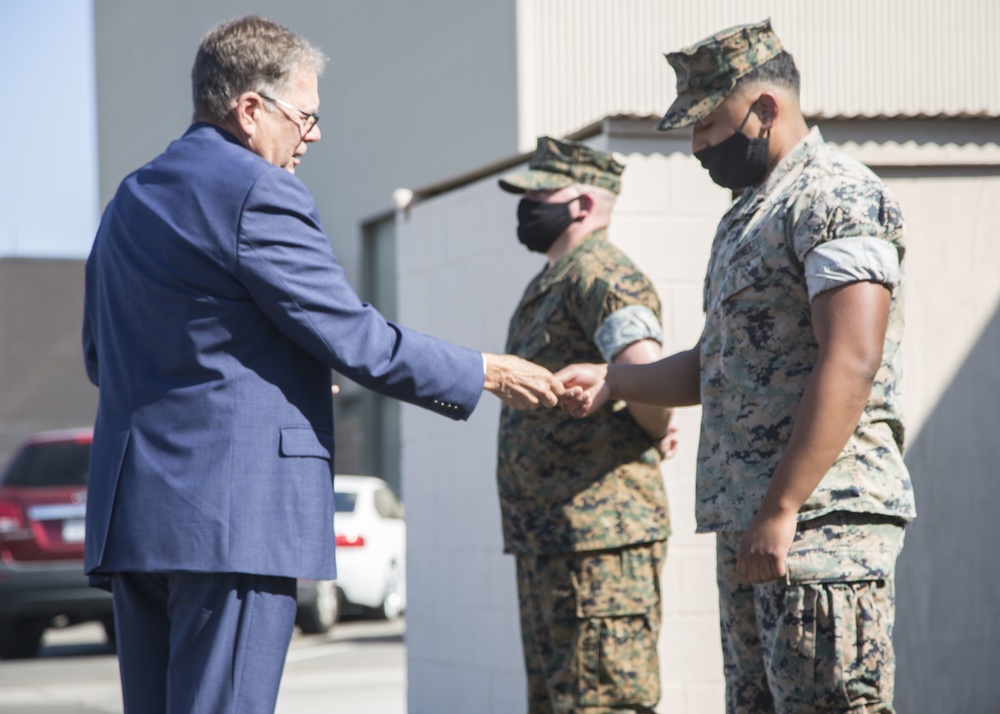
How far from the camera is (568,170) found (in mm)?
4738

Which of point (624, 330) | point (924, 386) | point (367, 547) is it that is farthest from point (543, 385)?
point (367, 547)

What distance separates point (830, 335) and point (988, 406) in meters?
3.43

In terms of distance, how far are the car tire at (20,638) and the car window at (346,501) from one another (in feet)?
10.1

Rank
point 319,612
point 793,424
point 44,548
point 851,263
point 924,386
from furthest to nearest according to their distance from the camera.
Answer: point 319,612 → point 44,548 → point 924,386 → point 793,424 → point 851,263

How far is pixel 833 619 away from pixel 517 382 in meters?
1.02

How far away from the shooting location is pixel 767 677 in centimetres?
300

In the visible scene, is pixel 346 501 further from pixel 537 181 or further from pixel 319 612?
pixel 537 181

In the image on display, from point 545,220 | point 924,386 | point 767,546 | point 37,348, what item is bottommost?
point 767,546

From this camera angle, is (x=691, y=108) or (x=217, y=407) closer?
(x=217, y=407)

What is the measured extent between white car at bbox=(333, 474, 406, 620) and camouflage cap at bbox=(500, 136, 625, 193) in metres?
8.96

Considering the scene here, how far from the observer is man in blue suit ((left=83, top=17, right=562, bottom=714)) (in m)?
2.89

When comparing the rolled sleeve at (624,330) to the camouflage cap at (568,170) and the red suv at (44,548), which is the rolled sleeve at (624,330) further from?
the red suv at (44,548)

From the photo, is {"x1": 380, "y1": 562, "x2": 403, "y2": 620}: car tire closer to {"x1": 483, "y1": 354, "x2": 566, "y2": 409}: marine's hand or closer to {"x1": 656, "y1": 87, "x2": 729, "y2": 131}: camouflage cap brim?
{"x1": 483, "y1": 354, "x2": 566, "y2": 409}: marine's hand

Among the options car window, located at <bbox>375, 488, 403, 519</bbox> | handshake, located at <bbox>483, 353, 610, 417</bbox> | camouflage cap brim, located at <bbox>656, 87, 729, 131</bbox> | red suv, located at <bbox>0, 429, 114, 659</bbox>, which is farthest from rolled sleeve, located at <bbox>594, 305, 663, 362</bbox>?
car window, located at <bbox>375, 488, 403, 519</bbox>
